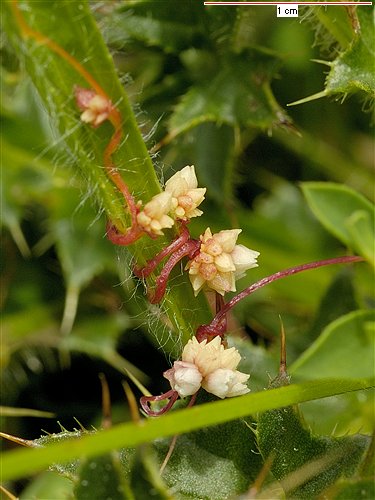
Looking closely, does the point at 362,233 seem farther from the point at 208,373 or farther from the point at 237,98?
the point at 237,98

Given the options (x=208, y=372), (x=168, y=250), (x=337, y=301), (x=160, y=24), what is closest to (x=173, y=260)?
(x=168, y=250)

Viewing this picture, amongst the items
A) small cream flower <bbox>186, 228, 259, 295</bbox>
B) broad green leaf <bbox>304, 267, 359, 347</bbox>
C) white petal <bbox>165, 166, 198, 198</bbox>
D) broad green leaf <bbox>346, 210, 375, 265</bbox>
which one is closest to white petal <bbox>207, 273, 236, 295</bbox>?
small cream flower <bbox>186, 228, 259, 295</bbox>

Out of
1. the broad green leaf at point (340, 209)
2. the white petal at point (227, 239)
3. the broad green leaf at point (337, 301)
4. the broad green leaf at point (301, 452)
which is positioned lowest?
the broad green leaf at point (337, 301)

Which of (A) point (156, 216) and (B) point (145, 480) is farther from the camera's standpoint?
(A) point (156, 216)

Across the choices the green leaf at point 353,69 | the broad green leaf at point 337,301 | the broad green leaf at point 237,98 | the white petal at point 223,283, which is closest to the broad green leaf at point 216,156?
the broad green leaf at point 237,98

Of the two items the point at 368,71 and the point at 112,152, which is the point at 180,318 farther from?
the point at 368,71

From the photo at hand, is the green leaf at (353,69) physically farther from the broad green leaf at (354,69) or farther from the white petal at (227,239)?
the white petal at (227,239)

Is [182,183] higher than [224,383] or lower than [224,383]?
higher

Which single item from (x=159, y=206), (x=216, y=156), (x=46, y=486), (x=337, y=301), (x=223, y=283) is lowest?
(x=46, y=486)
